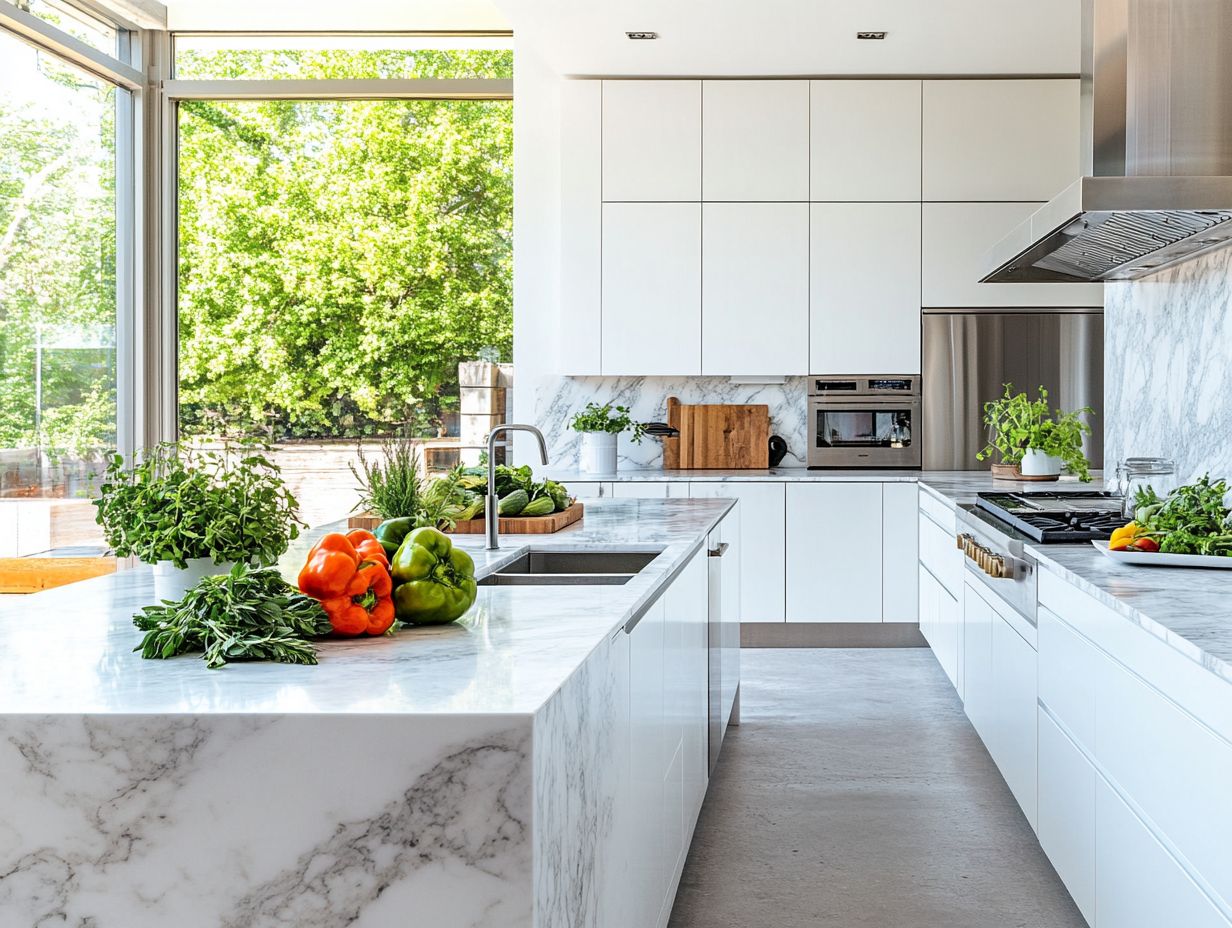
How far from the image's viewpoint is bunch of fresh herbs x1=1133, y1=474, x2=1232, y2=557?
2.56 m

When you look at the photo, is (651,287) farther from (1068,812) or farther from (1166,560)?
(1068,812)

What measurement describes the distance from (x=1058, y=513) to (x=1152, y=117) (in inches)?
42.8

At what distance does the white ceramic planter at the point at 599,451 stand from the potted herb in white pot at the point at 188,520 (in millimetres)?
3763

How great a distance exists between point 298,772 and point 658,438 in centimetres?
495

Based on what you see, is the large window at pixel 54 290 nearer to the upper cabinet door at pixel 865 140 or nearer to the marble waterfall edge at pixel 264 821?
the upper cabinet door at pixel 865 140

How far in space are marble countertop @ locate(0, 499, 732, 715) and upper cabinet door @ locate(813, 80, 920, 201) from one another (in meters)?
3.99

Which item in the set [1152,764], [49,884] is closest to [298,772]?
[49,884]

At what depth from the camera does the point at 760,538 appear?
18.4 feet

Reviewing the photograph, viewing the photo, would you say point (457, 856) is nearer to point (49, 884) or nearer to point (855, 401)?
point (49, 884)

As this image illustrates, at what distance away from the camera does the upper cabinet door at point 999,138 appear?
5715mm

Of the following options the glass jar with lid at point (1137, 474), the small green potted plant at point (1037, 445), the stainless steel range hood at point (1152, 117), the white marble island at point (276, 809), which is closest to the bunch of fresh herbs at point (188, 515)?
the white marble island at point (276, 809)

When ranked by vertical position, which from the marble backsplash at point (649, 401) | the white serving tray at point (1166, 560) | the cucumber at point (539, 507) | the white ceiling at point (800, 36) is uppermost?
the white ceiling at point (800, 36)

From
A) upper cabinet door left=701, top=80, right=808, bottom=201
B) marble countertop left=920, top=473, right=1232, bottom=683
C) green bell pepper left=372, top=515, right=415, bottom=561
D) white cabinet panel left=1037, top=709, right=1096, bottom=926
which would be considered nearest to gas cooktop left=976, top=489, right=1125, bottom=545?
marble countertop left=920, top=473, right=1232, bottom=683

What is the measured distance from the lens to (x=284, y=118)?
6.46 meters
